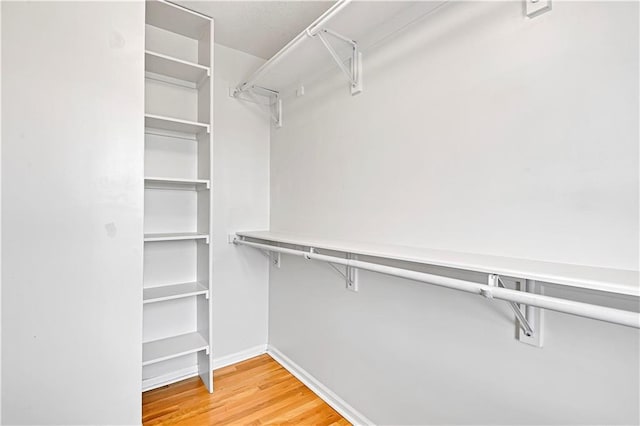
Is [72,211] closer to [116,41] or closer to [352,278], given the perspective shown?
[116,41]

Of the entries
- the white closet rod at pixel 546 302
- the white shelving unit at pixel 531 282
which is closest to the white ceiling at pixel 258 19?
the white shelving unit at pixel 531 282

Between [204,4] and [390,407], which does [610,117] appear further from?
[204,4]

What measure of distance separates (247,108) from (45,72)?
140 centimetres

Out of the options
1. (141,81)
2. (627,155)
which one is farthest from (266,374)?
(627,155)

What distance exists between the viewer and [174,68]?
2025 millimetres

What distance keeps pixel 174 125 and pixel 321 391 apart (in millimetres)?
2062

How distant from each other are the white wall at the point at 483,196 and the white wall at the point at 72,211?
1125mm

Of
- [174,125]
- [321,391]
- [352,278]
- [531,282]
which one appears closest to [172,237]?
[174,125]

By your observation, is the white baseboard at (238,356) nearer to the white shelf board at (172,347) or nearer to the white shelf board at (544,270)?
the white shelf board at (172,347)

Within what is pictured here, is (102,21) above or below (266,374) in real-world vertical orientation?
above

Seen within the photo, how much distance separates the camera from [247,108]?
255cm

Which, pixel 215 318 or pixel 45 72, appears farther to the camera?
pixel 215 318

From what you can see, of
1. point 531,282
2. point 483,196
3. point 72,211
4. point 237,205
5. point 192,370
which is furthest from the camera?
point 237,205

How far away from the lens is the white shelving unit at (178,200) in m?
2.05
